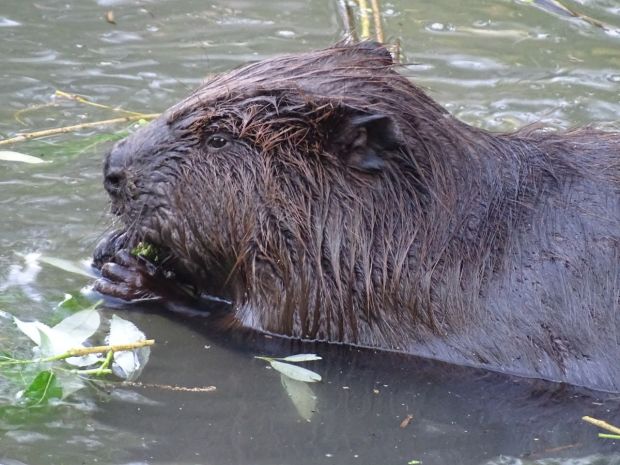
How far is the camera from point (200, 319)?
4617 millimetres

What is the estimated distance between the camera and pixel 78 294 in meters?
4.66

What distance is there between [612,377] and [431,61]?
10.5ft

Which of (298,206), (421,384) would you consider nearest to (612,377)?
(421,384)

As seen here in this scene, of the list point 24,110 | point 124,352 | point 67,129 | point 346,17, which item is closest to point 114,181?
point 124,352

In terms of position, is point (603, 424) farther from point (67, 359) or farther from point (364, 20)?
point (364, 20)

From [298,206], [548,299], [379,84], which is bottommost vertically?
[548,299]

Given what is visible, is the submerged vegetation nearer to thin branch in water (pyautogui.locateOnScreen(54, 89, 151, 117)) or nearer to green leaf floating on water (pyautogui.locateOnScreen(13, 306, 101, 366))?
green leaf floating on water (pyautogui.locateOnScreen(13, 306, 101, 366))

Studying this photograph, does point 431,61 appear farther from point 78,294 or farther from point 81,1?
point 78,294

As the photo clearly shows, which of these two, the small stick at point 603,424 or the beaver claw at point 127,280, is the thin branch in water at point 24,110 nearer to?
the beaver claw at point 127,280

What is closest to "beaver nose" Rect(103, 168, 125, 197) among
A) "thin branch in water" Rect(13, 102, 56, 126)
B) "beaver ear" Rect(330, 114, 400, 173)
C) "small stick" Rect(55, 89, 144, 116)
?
"beaver ear" Rect(330, 114, 400, 173)

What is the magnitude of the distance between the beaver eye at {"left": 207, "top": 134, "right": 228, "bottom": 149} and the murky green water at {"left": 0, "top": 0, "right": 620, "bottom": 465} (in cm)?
65

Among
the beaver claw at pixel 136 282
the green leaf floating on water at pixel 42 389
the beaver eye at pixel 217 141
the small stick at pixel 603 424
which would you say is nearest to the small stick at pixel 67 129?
the beaver claw at pixel 136 282

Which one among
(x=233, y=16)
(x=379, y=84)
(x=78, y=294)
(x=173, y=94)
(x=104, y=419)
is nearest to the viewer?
(x=104, y=419)

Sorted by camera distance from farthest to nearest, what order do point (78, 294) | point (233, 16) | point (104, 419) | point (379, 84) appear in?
point (233, 16) < point (78, 294) < point (379, 84) < point (104, 419)
